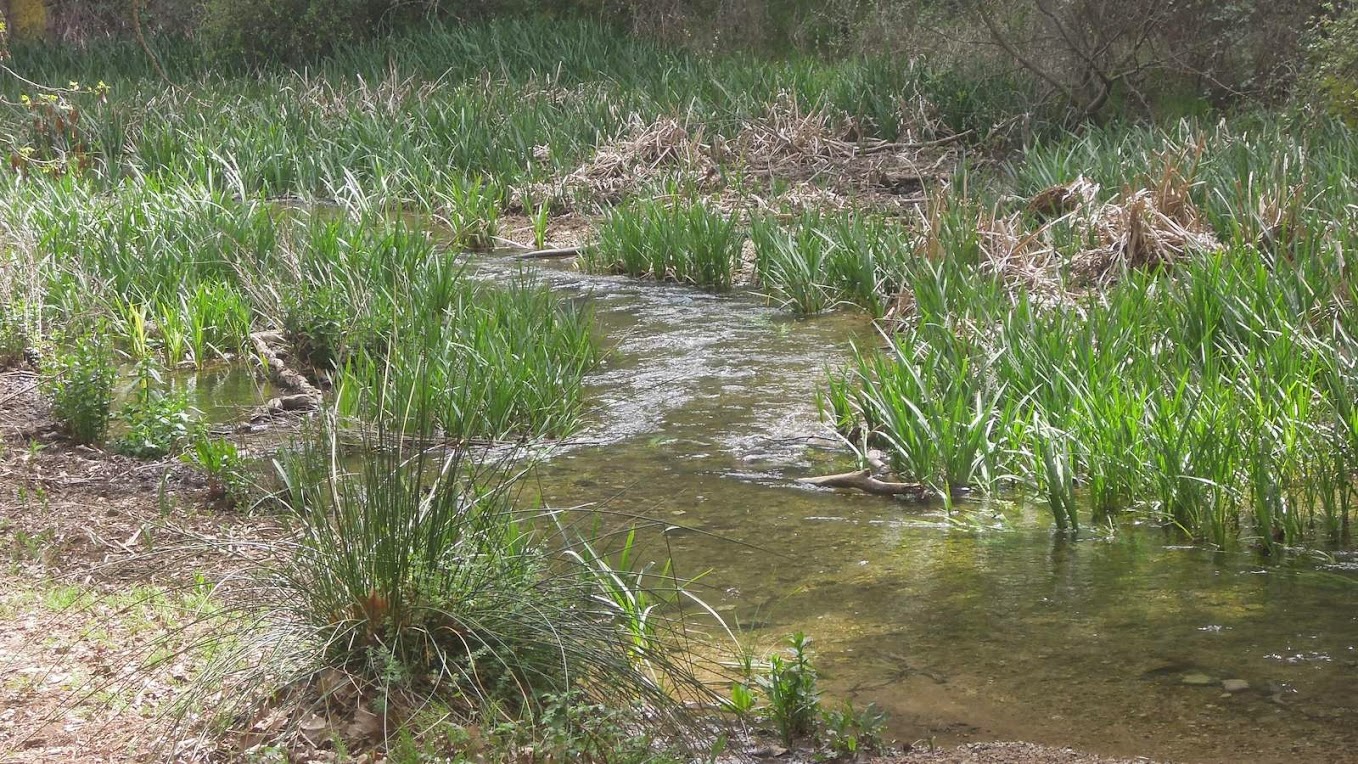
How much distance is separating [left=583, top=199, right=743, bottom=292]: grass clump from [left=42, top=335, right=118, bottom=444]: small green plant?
4.60 meters

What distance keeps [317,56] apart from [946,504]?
60.6ft

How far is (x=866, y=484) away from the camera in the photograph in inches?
213

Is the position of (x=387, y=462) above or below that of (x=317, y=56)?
below

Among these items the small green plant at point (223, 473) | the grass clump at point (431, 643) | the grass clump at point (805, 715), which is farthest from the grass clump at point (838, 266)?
the grass clump at point (431, 643)

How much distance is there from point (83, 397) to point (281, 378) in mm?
1479

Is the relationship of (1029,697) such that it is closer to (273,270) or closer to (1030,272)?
(1030,272)

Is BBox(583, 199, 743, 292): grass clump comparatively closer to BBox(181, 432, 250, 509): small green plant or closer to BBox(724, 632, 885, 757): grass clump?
BBox(181, 432, 250, 509): small green plant

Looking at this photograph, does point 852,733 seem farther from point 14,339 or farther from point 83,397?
point 14,339

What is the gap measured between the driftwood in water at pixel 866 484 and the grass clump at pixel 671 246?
4.40 m

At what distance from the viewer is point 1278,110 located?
12.7 m

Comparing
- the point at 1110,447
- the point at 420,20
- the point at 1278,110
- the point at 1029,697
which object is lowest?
the point at 1029,697

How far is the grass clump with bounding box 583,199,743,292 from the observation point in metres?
9.80

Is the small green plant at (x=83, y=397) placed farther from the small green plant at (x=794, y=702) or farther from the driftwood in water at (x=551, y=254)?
the driftwood in water at (x=551, y=254)

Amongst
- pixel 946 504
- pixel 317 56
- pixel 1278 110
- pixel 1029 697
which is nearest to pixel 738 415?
pixel 946 504
